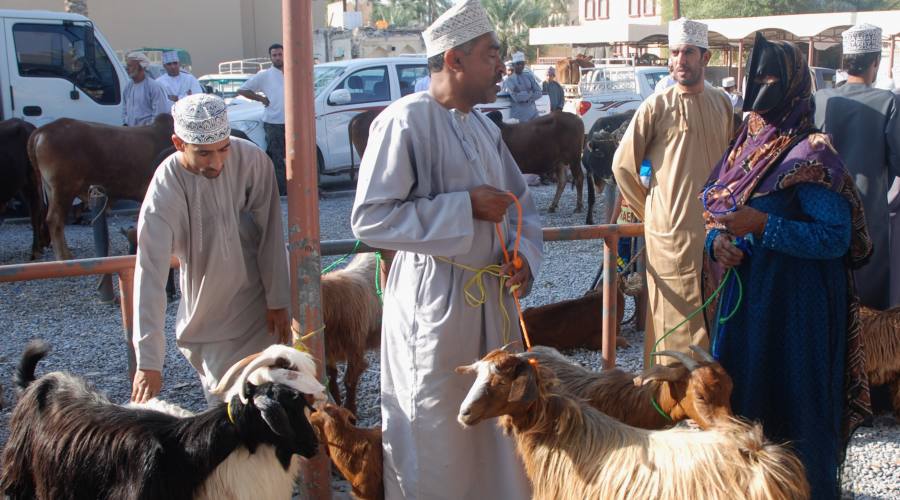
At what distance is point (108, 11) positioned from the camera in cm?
3422

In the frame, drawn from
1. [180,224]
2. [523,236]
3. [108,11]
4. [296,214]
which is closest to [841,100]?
[523,236]

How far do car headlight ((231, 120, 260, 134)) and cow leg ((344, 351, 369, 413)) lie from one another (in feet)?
30.0

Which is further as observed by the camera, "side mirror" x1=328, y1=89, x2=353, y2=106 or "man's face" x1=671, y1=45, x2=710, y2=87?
"side mirror" x1=328, y1=89, x2=353, y2=106

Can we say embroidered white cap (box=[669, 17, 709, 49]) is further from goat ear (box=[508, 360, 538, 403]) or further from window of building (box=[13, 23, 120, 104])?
window of building (box=[13, 23, 120, 104])

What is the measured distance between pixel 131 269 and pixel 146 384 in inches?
24.2

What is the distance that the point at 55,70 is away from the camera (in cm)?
1134

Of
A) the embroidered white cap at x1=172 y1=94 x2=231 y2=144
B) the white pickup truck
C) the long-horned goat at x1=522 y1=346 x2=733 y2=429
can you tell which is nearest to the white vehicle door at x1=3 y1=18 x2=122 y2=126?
the embroidered white cap at x1=172 y1=94 x2=231 y2=144

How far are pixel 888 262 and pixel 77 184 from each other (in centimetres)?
805

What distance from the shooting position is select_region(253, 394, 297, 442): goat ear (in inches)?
102

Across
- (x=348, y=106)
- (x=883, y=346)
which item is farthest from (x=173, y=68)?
(x=883, y=346)

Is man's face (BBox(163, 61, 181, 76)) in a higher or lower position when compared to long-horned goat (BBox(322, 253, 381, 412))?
higher

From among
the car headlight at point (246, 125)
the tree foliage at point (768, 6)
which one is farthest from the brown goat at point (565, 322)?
the tree foliage at point (768, 6)

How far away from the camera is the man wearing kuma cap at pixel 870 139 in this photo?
4.96 meters

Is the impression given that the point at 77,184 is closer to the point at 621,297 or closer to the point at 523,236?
the point at 621,297
